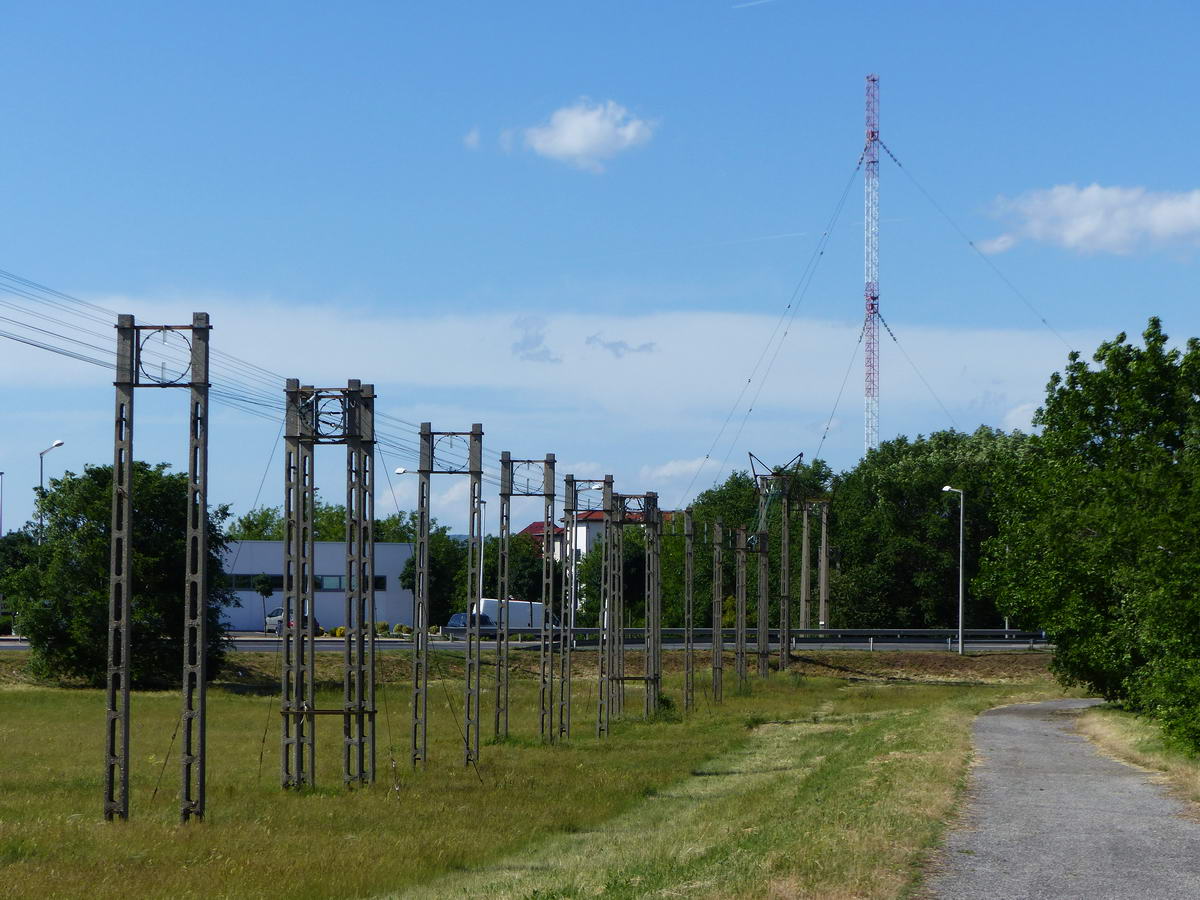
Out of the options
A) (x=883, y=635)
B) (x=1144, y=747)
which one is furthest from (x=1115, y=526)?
(x=883, y=635)

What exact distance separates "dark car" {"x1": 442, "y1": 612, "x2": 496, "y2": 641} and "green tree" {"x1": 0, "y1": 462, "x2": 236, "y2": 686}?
3211 centimetres

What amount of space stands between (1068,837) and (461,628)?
8832 centimetres

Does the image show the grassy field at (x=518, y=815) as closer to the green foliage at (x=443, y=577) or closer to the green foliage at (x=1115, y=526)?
the green foliage at (x=1115, y=526)

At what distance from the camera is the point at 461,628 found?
104 m

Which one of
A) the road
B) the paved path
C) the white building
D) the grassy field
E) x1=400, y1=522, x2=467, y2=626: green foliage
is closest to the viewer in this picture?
the paved path

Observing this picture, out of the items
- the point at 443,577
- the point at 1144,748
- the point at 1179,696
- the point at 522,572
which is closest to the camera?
the point at 1179,696

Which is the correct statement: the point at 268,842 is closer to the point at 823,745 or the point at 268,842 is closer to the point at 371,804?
the point at 371,804

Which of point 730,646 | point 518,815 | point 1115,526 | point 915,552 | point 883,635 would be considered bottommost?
point 730,646

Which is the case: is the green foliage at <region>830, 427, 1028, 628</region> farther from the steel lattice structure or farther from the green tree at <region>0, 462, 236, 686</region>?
the steel lattice structure

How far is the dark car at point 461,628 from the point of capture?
9448cm

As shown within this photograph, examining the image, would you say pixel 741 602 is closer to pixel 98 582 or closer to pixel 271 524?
pixel 98 582

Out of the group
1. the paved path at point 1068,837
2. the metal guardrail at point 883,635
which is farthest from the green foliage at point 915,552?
the paved path at point 1068,837

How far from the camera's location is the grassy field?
15.4 metres

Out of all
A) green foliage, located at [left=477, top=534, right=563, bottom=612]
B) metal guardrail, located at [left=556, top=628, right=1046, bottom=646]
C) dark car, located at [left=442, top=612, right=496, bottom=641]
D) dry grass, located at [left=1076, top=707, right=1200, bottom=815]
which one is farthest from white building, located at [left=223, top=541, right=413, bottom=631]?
dry grass, located at [left=1076, top=707, right=1200, bottom=815]
